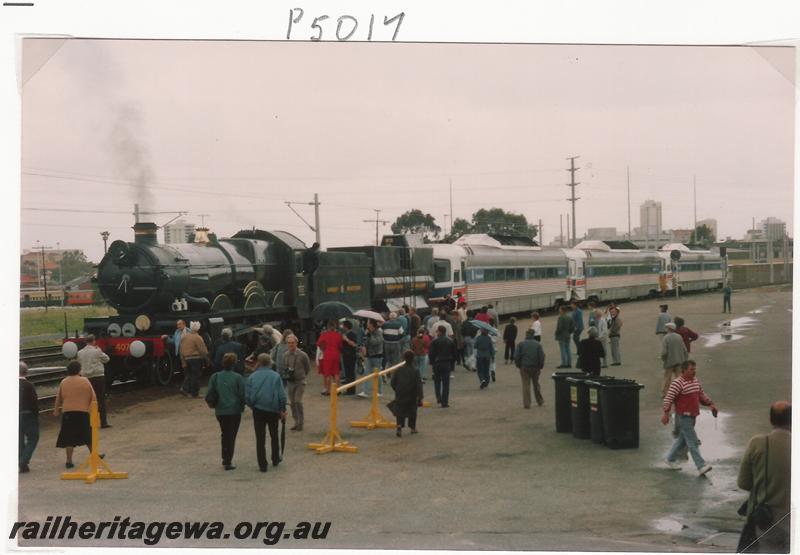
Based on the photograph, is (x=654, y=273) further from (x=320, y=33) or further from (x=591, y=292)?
(x=320, y=33)

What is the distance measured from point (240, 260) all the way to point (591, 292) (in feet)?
105

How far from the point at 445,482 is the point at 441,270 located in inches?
1034

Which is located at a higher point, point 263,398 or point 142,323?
point 142,323

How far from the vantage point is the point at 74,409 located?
1194 centimetres

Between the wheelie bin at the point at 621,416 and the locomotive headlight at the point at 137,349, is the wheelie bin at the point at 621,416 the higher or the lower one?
the lower one

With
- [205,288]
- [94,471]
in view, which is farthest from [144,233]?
[94,471]

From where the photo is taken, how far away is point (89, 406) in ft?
39.5

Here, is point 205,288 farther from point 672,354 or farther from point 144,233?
point 672,354

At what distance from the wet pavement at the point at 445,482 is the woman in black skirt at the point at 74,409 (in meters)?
0.59

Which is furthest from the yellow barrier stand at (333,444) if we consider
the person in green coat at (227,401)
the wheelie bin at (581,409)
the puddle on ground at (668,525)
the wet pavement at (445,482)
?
the puddle on ground at (668,525)

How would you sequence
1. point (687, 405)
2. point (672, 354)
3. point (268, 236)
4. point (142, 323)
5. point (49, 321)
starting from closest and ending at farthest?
point (687, 405), point (672, 354), point (142, 323), point (268, 236), point (49, 321)

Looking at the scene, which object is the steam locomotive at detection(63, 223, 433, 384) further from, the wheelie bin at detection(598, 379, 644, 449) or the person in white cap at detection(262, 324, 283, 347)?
the wheelie bin at detection(598, 379, 644, 449)

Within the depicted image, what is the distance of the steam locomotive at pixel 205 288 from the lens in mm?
20078

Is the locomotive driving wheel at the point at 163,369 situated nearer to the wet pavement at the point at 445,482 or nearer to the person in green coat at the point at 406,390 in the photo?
the wet pavement at the point at 445,482
